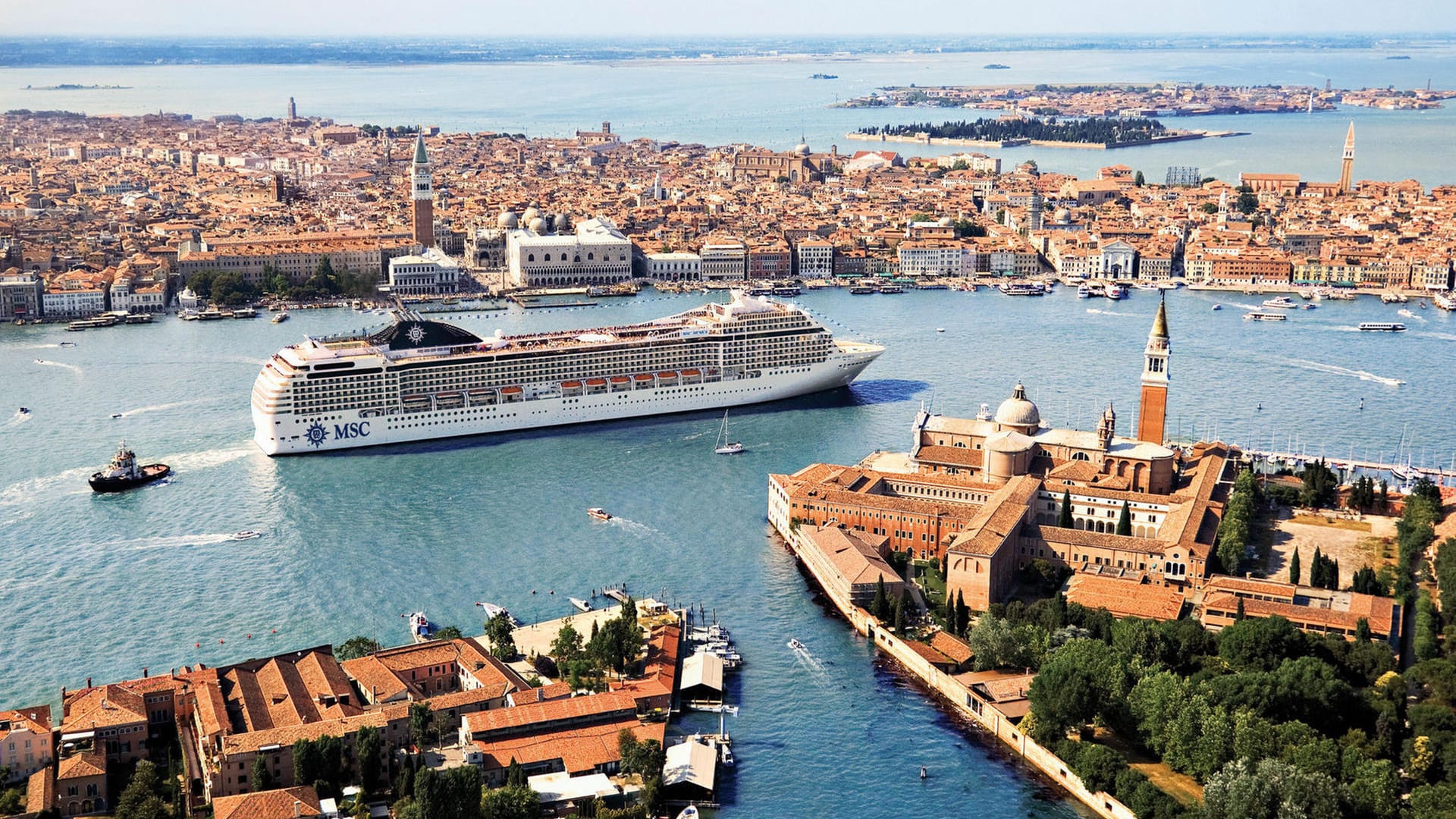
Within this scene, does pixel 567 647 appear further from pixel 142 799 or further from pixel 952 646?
pixel 142 799

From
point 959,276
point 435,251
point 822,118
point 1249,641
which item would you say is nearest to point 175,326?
point 435,251

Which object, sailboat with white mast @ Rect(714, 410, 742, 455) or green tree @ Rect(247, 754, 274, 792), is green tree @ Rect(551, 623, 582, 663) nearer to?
green tree @ Rect(247, 754, 274, 792)

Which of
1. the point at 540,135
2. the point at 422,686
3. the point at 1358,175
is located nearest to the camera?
the point at 422,686

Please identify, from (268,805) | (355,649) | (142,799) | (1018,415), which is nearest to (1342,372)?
(1018,415)

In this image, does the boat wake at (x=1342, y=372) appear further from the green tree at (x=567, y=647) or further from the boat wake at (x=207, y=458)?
the boat wake at (x=207, y=458)

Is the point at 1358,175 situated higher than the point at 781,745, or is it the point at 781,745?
the point at 1358,175

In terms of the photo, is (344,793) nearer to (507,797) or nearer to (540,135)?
(507,797)

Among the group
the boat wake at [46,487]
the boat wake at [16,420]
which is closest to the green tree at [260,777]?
the boat wake at [46,487]
